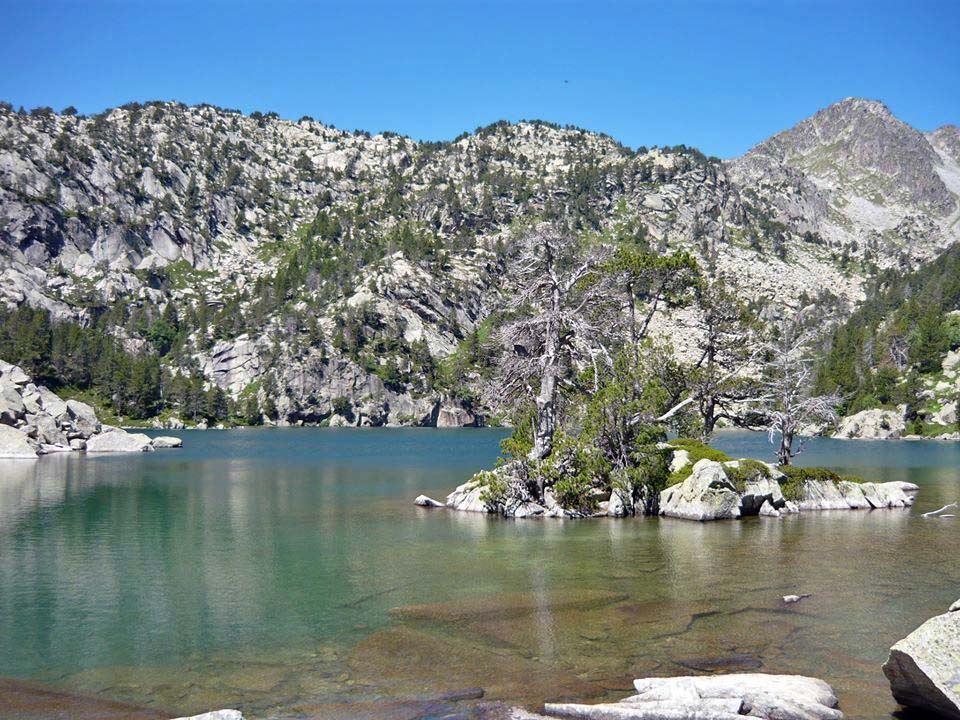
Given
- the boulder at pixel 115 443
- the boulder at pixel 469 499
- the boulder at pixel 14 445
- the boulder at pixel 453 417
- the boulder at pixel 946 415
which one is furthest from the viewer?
the boulder at pixel 453 417

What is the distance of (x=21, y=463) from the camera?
241 feet

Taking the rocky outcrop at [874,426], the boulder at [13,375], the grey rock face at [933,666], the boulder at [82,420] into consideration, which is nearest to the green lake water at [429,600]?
the grey rock face at [933,666]

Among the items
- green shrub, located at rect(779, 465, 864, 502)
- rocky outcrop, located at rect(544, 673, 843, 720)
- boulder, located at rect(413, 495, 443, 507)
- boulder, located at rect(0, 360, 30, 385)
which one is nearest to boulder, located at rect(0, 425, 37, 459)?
boulder, located at rect(0, 360, 30, 385)

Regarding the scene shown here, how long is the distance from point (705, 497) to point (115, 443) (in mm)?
77952

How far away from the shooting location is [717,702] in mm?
12438

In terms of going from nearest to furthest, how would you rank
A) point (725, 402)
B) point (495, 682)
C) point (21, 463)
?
point (495, 682), point (725, 402), point (21, 463)

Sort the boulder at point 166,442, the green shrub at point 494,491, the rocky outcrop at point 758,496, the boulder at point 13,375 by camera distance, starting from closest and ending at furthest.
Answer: the rocky outcrop at point 758,496 → the green shrub at point 494,491 → the boulder at point 13,375 → the boulder at point 166,442

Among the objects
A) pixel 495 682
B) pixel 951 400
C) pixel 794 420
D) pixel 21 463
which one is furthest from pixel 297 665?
pixel 951 400

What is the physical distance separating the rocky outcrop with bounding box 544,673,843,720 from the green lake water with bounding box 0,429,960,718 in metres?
0.98

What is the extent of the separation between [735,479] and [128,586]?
1109 inches

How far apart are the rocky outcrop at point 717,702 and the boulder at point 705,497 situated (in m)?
24.2

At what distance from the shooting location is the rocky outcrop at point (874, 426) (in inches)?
5753

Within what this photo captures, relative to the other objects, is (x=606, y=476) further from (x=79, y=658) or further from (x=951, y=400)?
(x=951, y=400)

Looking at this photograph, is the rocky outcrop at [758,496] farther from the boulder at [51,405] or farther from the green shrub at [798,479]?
the boulder at [51,405]
